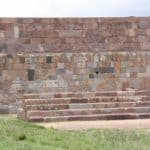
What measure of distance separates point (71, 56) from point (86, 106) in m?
2.41

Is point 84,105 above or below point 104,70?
below

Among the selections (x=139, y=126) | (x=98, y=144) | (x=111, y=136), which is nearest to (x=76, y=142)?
(x=98, y=144)

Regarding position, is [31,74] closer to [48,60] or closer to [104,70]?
[48,60]

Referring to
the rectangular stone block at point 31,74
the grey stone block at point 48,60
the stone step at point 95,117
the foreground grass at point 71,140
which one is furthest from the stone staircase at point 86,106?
the foreground grass at point 71,140

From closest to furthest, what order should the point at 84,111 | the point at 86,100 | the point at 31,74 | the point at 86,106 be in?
the point at 84,111
the point at 86,106
the point at 86,100
the point at 31,74

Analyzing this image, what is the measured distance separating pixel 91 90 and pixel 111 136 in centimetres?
639

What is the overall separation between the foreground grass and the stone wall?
18.0 ft

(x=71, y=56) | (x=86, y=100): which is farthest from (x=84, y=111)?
(x=71, y=56)

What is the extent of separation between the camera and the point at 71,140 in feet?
28.0

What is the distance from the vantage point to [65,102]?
548 inches

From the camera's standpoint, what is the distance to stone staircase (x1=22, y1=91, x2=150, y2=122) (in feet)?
42.5

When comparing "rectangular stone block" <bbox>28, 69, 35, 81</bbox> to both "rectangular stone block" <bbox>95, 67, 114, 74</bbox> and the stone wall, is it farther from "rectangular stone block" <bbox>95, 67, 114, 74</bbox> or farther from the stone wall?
"rectangular stone block" <bbox>95, 67, 114, 74</bbox>

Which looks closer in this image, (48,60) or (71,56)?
(48,60)

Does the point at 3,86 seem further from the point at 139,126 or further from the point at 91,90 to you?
the point at 139,126
